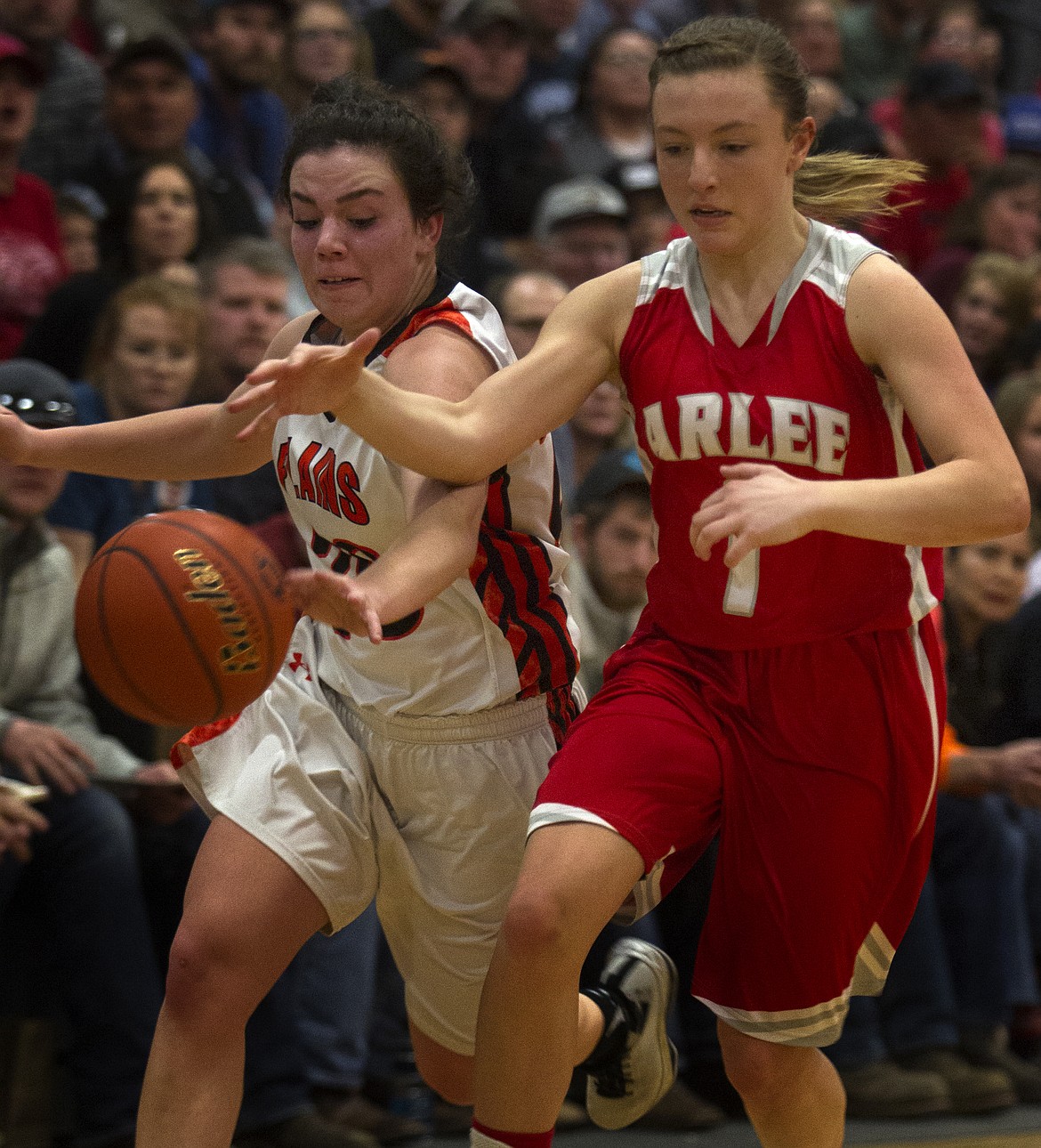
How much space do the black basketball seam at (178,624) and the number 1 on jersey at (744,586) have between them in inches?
35.0

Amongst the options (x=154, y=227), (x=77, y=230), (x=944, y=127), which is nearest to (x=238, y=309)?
(x=154, y=227)

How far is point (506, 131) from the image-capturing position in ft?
26.5

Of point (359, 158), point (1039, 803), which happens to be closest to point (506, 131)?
point (1039, 803)

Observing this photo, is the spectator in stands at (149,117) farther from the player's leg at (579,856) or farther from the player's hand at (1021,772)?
the player's leg at (579,856)

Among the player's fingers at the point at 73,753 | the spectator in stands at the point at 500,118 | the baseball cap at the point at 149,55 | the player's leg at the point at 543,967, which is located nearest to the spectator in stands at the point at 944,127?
the spectator in stands at the point at 500,118

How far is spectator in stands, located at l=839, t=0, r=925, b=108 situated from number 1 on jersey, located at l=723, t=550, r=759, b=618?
25.5 feet

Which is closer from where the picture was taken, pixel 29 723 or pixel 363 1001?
pixel 29 723

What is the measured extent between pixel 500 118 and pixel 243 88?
3.99ft

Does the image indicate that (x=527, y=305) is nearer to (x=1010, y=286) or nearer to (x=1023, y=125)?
(x=1010, y=286)

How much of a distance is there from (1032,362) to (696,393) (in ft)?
13.9

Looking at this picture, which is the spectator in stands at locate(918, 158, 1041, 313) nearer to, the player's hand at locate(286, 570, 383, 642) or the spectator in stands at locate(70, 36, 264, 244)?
the spectator in stands at locate(70, 36, 264, 244)

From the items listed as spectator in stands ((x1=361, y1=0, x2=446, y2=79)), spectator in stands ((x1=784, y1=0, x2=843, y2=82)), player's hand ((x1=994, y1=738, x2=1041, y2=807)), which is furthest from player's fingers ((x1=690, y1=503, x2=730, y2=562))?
spectator in stands ((x1=784, y1=0, x2=843, y2=82))

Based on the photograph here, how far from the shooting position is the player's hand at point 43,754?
4.24m

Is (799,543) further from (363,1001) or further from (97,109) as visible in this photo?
(97,109)
